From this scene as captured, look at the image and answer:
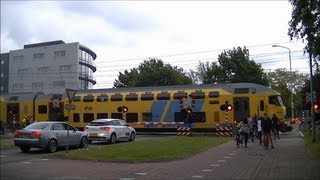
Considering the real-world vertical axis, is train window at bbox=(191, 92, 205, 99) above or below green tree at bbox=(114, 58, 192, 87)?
below

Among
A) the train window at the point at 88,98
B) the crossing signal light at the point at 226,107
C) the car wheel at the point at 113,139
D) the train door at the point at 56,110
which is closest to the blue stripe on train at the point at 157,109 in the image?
the crossing signal light at the point at 226,107

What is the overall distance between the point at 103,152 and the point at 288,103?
2926 inches

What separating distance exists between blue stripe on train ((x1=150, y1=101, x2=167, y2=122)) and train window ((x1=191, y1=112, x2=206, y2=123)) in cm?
307

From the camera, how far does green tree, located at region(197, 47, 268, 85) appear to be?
2559 inches

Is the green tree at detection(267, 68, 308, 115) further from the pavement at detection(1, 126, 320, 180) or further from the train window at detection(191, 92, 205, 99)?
the pavement at detection(1, 126, 320, 180)

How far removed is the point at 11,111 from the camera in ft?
147

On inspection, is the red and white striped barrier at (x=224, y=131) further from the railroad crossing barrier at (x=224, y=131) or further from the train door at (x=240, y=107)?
the train door at (x=240, y=107)

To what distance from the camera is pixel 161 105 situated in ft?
137

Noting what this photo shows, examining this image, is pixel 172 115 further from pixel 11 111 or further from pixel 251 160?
pixel 251 160

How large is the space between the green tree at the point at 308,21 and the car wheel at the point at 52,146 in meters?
11.6

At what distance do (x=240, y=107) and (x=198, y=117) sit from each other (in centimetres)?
388

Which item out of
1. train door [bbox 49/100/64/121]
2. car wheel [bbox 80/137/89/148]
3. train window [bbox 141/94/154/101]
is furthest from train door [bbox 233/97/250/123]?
car wheel [bbox 80/137/89/148]

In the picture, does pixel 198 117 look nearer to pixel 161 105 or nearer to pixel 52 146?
pixel 161 105

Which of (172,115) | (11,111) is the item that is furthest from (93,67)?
(172,115)
